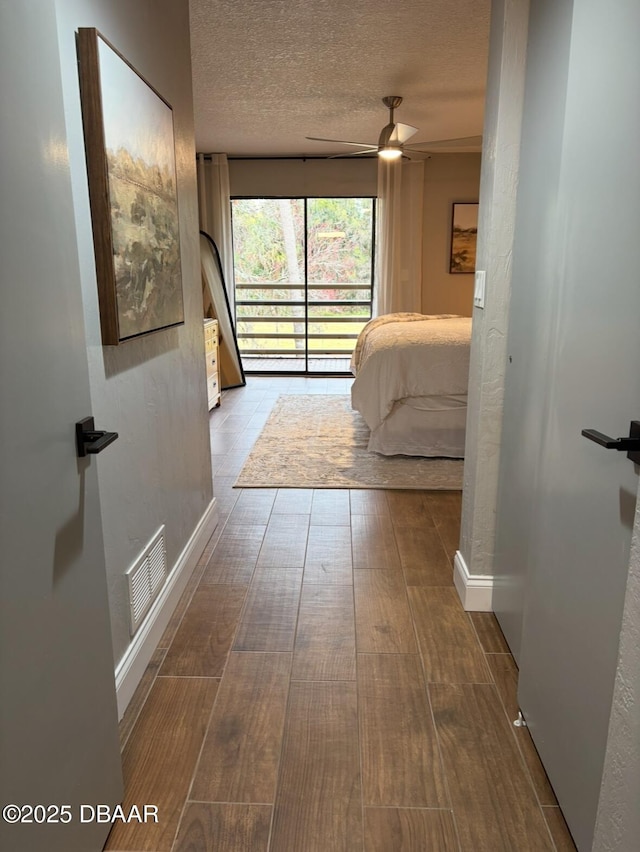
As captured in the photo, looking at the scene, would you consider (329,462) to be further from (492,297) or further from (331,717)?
(331,717)

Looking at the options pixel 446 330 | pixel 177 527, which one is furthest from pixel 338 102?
pixel 177 527

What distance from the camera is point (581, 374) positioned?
1.32 metres

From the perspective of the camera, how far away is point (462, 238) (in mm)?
6984

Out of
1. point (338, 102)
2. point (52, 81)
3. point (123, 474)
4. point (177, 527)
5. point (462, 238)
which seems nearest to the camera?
point (52, 81)

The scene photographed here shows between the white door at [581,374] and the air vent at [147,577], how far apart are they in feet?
3.92

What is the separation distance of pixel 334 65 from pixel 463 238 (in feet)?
11.6

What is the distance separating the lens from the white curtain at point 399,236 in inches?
265

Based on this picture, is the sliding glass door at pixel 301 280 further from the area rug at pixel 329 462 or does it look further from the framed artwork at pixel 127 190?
the framed artwork at pixel 127 190

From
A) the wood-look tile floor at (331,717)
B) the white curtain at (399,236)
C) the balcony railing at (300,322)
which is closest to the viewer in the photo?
the wood-look tile floor at (331,717)

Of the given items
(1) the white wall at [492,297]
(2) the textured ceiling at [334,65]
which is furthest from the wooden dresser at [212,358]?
(1) the white wall at [492,297]

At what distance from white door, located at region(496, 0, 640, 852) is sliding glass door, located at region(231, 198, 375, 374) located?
548cm

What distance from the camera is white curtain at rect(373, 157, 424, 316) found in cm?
673

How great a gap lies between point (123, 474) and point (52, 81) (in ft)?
3.51

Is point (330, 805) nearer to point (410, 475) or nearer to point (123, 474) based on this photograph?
point (123, 474)
